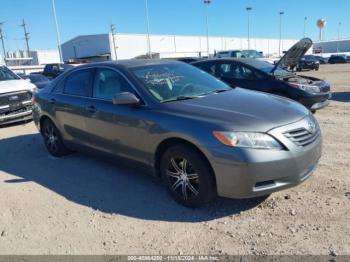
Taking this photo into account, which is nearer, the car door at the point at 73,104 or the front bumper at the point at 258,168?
the front bumper at the point at 258,168

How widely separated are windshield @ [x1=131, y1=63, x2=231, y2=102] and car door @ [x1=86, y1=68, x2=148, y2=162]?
241 mm

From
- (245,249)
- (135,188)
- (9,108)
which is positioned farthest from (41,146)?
(245,249)

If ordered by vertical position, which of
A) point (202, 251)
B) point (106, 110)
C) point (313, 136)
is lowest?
point (202, 251)

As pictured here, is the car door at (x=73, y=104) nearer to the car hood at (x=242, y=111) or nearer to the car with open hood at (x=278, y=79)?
the car hood at (x=242, y=111)

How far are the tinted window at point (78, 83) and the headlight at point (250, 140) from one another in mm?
2601

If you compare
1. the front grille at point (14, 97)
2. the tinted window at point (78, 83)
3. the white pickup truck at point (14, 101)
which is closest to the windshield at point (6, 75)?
the white pickup truck at point (14, 101)

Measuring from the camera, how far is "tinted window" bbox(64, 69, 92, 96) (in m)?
5.34

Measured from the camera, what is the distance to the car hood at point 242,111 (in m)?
3.61

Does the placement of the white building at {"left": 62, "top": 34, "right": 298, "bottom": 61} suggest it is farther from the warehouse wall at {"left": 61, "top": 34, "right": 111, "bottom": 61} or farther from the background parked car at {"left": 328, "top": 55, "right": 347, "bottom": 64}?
the background parked car at {"left": 328, "top": 55, "right": 347, "bottom": 64}

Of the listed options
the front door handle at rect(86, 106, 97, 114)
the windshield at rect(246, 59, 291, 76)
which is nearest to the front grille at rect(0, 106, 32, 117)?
the front door handle at rect(86, 106, 97, 114)

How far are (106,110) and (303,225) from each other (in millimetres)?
2814

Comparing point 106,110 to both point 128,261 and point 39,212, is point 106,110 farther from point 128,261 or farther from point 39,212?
point 128,261

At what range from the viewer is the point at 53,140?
248 inches

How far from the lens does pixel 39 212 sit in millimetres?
4234
